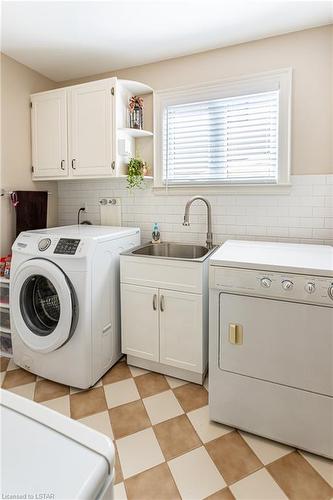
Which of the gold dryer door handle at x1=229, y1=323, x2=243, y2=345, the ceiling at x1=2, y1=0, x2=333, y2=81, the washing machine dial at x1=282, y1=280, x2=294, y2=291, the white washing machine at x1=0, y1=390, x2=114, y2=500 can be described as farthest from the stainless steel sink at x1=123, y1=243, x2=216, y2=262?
the white washing machine at x1=0, y1=390, x2=114, y2=500

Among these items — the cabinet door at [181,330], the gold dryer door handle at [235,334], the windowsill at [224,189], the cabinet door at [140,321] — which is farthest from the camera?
the windowsill at [224,189]

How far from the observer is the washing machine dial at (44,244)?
2.04 m

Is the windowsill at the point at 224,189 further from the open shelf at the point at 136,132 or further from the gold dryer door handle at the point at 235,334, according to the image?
the gold dryer door handle at the point at 235,334

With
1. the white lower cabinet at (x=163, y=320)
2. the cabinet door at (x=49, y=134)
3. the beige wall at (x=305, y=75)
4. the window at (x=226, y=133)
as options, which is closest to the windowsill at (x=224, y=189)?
the window at (x=226, y=133)

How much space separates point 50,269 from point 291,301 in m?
1.46

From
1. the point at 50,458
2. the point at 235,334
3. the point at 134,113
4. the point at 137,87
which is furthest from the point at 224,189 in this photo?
the point at 50,458

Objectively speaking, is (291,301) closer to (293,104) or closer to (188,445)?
(188,445)

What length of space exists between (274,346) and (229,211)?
4.02ft

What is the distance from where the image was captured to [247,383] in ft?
5.32

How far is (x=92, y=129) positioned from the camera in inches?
98.4

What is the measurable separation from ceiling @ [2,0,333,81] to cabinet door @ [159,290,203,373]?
1.86 meters

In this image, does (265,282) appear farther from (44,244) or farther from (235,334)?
(44,244)

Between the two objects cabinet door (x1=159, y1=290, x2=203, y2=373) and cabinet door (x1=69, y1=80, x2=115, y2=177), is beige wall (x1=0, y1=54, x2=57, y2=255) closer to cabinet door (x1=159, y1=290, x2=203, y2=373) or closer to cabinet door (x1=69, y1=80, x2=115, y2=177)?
cabinet door (x1=69, y1=80, x2=115, y2=177)

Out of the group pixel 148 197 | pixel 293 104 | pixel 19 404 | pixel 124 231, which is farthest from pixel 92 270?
pixel 293 104
